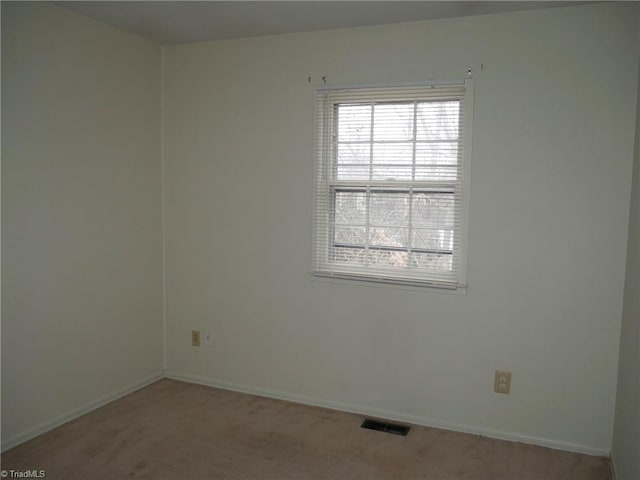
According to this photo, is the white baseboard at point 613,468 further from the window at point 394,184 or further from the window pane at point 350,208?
the window pane at point 350,208

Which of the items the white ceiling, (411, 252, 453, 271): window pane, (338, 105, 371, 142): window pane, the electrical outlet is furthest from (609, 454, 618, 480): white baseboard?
the white ceiling

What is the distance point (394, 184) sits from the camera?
3.04m

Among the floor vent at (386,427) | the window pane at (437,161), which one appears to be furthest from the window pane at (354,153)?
the floor vent at (386,427)

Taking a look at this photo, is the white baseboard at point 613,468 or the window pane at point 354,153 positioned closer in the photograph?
the white baseboard at point 613,468

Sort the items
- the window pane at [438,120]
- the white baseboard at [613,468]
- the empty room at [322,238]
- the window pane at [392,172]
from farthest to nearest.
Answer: the window pane at [392,172] → the window pane at [438,120] → the empty room at [322,238] → the white baseboard at [613,468]

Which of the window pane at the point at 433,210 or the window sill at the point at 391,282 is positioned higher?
the window pane at the point at 433,210

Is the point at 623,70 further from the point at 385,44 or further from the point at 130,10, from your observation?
the point at 130,10

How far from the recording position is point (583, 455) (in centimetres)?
272

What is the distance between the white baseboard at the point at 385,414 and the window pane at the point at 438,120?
5.48ft

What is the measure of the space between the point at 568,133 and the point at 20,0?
2.89 m

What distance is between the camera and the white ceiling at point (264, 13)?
2682 millimetres

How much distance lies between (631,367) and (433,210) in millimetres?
1255

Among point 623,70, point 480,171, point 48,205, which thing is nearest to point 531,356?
point 480,171

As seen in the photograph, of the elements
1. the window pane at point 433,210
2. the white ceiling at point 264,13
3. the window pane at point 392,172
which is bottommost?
the window pane at point 433,210
